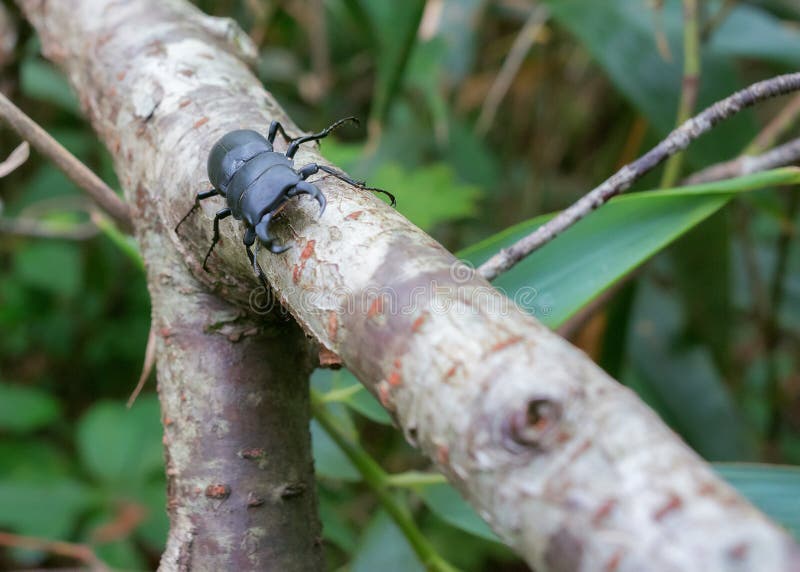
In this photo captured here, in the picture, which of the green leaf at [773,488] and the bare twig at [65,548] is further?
the bare twig at [65,548]

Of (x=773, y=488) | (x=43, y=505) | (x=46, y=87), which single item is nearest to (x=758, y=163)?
(x=773, y=488)

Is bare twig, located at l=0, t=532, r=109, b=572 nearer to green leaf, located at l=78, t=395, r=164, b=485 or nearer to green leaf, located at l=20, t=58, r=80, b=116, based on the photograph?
green leaf, located at l=78, t=395, r=164, b=485

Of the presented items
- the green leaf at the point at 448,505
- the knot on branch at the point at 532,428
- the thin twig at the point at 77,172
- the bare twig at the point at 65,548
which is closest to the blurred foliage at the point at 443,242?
the green leaf at the point at 448,505

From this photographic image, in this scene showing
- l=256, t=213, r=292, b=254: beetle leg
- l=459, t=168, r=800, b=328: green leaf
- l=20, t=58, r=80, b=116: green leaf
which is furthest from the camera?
l=20, t=58, r=80, b=116: green leaf

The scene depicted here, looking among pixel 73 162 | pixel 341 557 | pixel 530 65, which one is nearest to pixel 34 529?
pixel 341 557

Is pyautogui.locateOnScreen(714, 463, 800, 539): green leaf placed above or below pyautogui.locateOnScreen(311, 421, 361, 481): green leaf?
above

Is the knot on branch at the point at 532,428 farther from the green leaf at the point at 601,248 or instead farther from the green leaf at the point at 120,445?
the green leaf at the point at 120,445

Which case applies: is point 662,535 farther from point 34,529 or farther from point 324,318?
point 34,529

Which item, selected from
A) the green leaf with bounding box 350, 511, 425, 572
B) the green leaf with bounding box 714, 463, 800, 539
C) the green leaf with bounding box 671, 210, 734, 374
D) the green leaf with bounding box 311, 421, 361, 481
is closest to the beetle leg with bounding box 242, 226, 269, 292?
the green leaf with bounding box 311, 421, 361, 481
